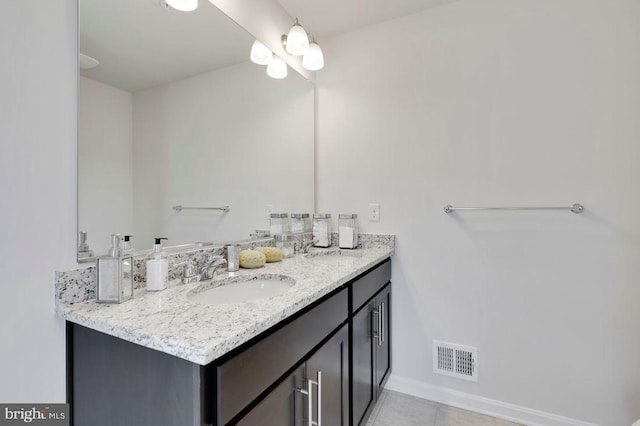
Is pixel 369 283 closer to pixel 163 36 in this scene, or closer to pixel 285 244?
pixel 285 244

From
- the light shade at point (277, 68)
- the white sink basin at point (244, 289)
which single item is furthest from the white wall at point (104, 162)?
the light shade at point (277, 68)

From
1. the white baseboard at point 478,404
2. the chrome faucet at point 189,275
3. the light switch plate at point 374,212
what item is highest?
the light switch plate at point 374,212

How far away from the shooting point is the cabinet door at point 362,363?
1.41 metres

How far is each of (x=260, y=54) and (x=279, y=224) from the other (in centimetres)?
97

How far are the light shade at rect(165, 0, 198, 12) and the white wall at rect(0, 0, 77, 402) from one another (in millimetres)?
413

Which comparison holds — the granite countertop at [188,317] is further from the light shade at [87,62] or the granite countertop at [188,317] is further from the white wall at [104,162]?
the light shade at [87,62]

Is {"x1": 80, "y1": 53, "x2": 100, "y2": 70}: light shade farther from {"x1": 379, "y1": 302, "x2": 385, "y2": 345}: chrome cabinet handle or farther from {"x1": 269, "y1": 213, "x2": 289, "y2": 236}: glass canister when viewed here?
{"x1": 379, "y1": 302, "x2": 385, "y2": 345}: chrome cabinet handle

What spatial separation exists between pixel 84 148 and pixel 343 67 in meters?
1.67

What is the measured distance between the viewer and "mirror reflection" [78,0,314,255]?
3.36 ft

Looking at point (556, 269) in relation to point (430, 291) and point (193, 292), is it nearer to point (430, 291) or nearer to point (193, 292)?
point (430, 291)

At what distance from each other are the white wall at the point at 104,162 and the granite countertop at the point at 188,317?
24 centimetres

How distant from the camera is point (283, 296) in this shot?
992 mm

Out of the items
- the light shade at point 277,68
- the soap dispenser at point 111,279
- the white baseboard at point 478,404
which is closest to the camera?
the soap dispenser at point 111,279

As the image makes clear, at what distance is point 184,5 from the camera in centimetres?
130
